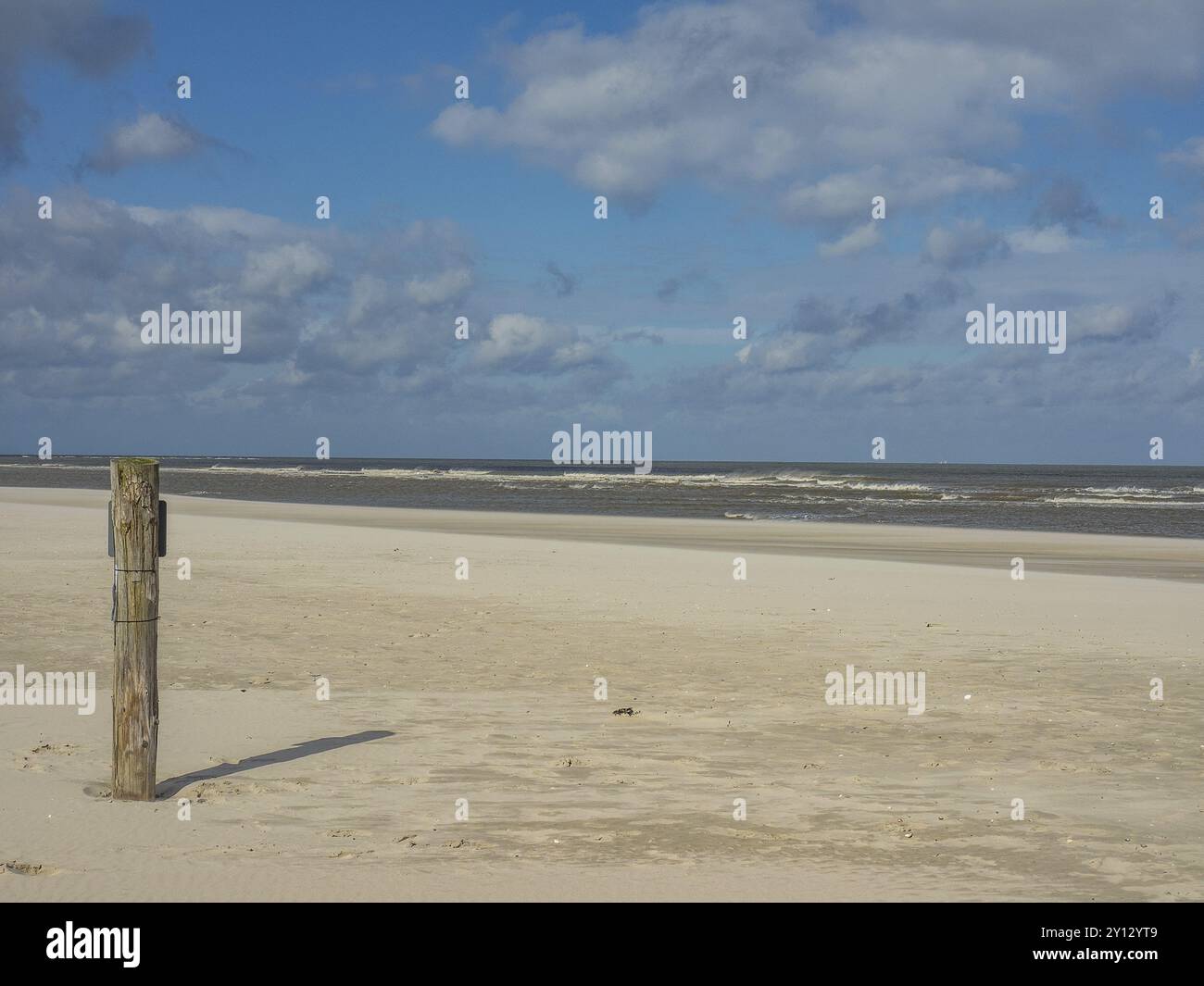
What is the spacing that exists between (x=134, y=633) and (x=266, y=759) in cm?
178

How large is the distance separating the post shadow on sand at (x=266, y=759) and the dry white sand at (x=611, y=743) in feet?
0.11

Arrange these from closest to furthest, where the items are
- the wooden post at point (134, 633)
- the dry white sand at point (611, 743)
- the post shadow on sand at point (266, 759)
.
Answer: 1. the dry white sand at point (611, 743)
2. the wooden post at point (134, 633)
3. the post shadow on sand at point (266, 759)

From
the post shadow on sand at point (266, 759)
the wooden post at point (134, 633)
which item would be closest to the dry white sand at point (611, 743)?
the post shadow on sand at point (266, 759)

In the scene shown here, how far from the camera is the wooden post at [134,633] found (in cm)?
731

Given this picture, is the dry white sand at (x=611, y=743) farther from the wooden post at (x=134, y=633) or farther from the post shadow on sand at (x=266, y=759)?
the wooden post at (x=134, y=633)

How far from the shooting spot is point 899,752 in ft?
29.9

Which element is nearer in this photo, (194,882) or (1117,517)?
(194,882)

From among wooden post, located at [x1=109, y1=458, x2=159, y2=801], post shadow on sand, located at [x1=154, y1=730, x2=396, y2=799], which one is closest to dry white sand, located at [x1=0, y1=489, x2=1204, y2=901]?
post shadow on sand, located at [x1=154, y1=730, x2=396, y2=799]

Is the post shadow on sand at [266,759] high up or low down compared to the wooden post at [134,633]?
down
